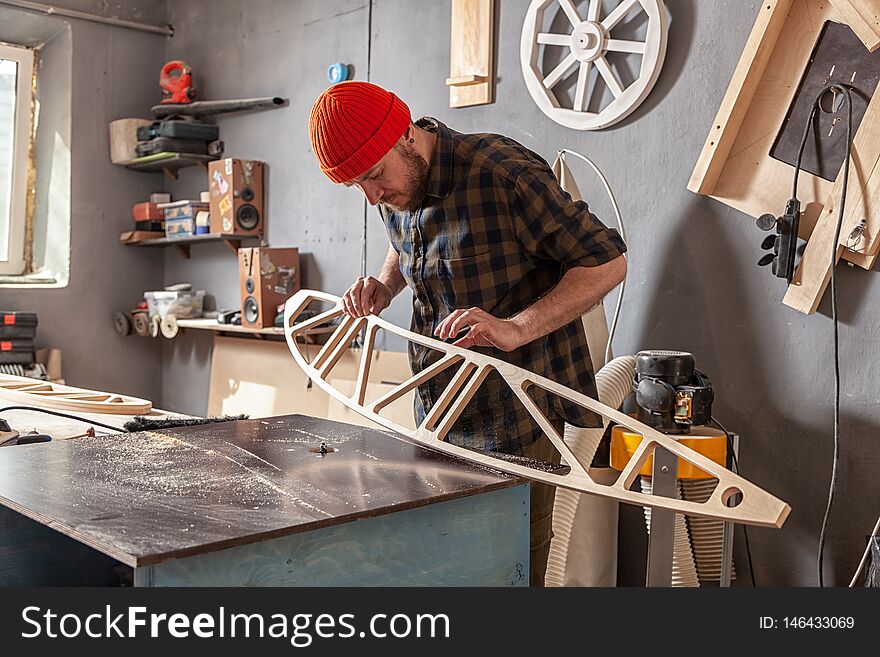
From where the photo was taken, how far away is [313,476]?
1715mm

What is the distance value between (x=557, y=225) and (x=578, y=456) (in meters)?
0.91

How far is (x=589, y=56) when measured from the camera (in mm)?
3055

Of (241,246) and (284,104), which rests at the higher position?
(284,104)

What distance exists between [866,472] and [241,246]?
10.6 feet

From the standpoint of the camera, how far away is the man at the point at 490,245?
A: 200cm

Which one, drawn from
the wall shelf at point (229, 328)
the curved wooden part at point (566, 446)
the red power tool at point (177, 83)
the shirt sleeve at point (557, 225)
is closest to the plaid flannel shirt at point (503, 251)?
the shirt sleeve at point (557, 225)

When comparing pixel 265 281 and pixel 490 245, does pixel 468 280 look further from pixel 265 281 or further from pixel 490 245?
pixel 265 281

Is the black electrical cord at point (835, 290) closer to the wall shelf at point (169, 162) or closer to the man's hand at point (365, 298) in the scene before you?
the man's hand at point (365, 298)

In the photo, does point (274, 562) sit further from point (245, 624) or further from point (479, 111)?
point (479, 111)

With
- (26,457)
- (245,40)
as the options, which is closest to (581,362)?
(26,457)

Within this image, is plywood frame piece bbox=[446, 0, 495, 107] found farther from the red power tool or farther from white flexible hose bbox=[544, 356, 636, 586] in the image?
the red power tool

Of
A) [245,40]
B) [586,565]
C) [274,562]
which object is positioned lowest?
[586,565]

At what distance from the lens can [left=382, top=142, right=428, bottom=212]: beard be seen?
2.10m

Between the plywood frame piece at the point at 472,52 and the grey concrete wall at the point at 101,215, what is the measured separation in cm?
244
